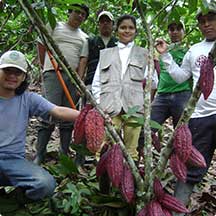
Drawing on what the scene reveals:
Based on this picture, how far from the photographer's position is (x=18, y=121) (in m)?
3.13

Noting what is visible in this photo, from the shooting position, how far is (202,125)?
3.03 meters

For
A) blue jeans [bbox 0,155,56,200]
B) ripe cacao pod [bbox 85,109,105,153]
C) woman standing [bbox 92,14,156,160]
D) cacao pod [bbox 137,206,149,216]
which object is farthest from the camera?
woman standing [bbox 92,14,156,160]

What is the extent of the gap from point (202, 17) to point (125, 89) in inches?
37.0

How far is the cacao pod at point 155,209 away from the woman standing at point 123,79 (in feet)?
3.50

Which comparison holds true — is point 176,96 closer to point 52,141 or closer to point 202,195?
point 202,195

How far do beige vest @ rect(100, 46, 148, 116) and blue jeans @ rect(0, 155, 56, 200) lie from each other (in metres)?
0.84

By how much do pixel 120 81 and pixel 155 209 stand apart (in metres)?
1.41

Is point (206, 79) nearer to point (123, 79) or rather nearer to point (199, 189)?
point (123, 79)

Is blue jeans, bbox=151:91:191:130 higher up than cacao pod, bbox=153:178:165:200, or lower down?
higher up

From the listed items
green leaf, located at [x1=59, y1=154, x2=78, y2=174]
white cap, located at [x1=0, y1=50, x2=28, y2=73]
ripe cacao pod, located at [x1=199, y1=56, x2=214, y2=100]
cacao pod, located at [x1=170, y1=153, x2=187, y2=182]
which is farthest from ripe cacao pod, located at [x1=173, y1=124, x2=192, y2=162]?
white cap, located at [x1=0, y1=50, x2=28, y2=73]

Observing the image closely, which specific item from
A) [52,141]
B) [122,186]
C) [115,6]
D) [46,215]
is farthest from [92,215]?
[115,6]

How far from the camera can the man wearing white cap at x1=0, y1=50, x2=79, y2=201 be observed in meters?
2.93

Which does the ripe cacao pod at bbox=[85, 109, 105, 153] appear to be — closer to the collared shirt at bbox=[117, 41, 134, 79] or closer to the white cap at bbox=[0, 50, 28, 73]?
the white cap at bbox=[0, 50, 28, 73]

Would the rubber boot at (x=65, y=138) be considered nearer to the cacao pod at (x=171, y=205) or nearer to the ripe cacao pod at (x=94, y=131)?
the cacao pod at (x=171, y=205)
